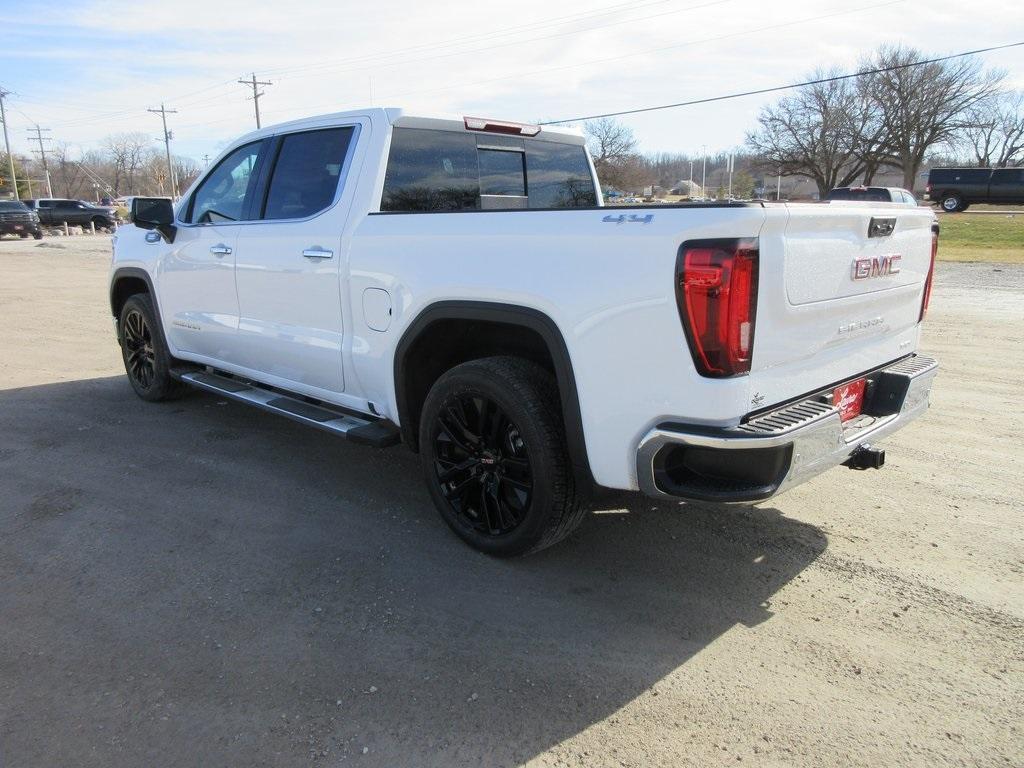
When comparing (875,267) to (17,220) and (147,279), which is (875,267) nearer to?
(147,279)

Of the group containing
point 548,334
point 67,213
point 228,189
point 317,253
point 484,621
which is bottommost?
point 484,621

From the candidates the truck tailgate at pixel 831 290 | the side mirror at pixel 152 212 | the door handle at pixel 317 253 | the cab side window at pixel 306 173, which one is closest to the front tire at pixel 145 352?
the side mirror at pixel 152 212

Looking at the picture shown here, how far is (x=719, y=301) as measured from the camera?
258 centimetres

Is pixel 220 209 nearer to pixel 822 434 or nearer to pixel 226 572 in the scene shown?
pixel 226 572

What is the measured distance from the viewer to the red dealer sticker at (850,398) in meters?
3.26

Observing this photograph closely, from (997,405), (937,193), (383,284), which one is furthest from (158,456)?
(937,193)

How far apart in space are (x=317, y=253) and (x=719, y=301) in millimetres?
2368

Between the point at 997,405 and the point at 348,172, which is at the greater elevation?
the point at 348,172

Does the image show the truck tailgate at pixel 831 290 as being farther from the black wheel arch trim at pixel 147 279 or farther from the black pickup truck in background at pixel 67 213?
the black pickup truck in background at pixel 67 213

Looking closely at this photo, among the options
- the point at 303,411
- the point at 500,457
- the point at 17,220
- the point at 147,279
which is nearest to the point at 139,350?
the point at 147,279

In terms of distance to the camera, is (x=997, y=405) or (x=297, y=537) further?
(x=997, y=405)

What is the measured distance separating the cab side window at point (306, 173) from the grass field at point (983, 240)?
17522 mm

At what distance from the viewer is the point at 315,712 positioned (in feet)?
8.58

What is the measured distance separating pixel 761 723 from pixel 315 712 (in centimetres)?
149
